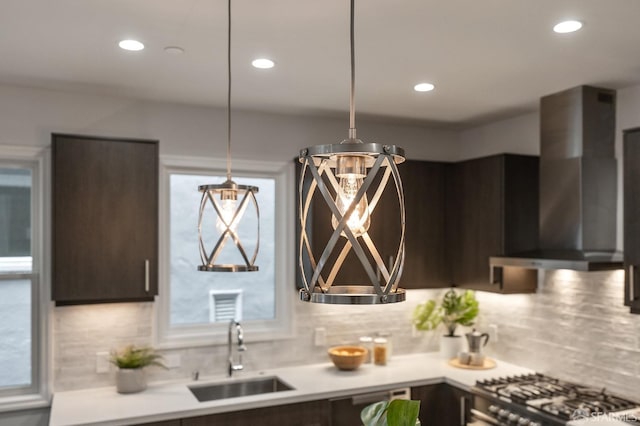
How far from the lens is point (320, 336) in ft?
13.1

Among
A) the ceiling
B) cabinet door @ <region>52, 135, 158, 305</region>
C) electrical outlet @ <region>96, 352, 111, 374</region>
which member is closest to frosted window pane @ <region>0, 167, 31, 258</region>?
cabinet door @ <region>52, 135, 158, 305</region>

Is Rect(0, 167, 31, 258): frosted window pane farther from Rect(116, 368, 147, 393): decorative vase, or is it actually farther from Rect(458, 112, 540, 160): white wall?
Rect(458, 112, 540, 160): white wall

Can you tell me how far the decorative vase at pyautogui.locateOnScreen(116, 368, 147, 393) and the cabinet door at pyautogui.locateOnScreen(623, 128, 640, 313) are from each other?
2.64m

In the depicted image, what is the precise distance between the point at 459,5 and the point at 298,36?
674mm

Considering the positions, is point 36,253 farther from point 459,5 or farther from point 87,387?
point 459,5

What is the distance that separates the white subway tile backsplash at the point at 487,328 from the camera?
3.33 meters

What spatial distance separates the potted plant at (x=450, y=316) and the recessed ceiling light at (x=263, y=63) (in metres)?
2.28

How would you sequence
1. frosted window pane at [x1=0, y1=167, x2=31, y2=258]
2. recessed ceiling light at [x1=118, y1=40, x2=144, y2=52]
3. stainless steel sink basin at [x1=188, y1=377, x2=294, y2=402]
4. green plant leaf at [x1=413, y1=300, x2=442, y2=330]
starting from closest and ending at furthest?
recessed ceiling light at [x1=118, y1=40, x2=144, y2=52]
frosted window pane at [x1=0, y1=167, x2=31, y2=258]
stainless steel sink basin at [x1=188, y1=377, x2=294, y2=402]
green plant leaf at [x1=413, y1=300, x2=442, y2=330]

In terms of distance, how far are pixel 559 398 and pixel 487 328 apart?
1061mm

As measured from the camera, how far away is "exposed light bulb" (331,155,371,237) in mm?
→ 1142

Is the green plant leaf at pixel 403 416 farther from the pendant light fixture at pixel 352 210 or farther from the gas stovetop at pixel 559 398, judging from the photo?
the gas stovetop at pixel 559 398

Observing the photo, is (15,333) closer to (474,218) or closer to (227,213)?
(227,213)

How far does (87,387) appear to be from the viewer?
3.38m

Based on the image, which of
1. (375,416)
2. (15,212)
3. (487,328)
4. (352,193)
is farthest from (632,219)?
(15,212)
